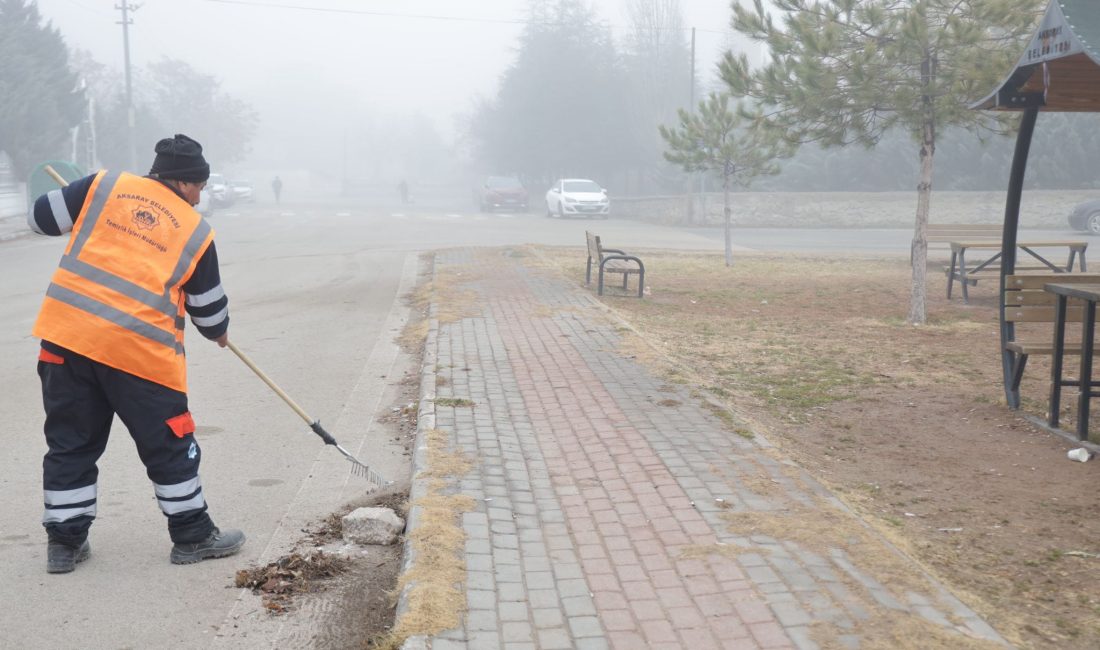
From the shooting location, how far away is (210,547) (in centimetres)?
481

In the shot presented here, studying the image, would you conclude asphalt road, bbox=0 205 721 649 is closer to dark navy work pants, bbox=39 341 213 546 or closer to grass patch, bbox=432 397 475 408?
dark navy work pants, bbox=39 341 213 546

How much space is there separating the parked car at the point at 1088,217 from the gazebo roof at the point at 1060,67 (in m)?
22.9

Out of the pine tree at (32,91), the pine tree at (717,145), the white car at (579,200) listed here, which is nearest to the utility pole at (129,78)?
the pine tree at (32,91)

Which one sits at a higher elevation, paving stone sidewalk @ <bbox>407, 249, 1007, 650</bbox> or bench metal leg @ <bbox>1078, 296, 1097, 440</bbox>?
bench metal leg @ <bbox>1078, 296, 1097, 440</bbox>

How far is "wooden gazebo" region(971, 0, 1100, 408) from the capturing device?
20.9 feet

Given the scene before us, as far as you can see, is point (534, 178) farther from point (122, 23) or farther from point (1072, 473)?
point (1072, 473)

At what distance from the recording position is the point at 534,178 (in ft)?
191

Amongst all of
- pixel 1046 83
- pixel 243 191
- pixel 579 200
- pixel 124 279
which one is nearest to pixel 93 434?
pixel 124 279

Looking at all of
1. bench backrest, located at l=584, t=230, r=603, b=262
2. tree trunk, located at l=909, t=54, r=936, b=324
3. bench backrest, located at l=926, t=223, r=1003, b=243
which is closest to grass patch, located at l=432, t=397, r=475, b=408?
tree trunk, located at l=909, t=54, r=936, b=324

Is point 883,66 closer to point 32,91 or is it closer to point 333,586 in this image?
point 333,586

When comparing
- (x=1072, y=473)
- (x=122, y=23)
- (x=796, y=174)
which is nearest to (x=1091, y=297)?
(x=1072, y=473)

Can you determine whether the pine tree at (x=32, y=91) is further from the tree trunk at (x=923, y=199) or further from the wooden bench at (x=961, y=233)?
the tree trunk at (x=923, y=199)

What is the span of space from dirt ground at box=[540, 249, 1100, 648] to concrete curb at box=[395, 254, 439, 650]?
6.08ft

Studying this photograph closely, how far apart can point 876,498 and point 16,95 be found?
38.9 meters
